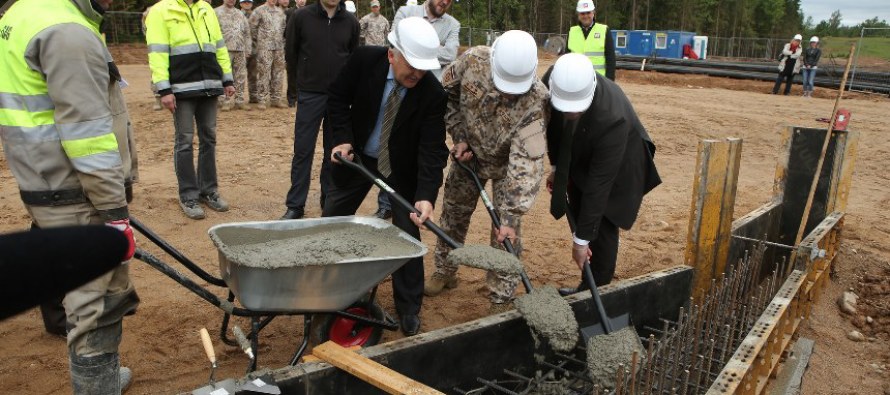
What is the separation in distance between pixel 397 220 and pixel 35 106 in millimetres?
1846

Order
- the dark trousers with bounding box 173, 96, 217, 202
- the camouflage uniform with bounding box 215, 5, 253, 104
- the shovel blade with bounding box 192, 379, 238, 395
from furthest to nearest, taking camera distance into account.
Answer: the camouflage uniform with bounding box 215, 5, 253, 104
the dark trousers with bounding box 173, 96, 217, 202
the shovel blade with bounding box 192, 379, 238, 395

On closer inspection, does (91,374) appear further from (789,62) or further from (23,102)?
(789,62)

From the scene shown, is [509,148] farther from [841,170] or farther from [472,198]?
[841,170]

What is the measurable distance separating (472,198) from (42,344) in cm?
254

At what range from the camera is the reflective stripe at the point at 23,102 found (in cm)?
256

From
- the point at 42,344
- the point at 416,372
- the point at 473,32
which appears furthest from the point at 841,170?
the point at 473,32

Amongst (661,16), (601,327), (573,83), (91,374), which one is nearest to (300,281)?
(91,374)

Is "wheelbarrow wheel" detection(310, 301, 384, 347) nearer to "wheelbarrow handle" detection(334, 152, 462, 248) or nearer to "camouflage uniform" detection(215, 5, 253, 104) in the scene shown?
"wheelbarrow handle" detection(334, 152, 462, 248)

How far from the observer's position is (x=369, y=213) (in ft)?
20.2

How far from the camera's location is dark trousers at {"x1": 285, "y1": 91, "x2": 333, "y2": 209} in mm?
5473

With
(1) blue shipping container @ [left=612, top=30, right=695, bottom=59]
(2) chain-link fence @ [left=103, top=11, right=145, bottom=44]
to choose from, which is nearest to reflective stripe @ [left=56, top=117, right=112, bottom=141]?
(2) chain-link fence @ [left=103, top=11, right=145, bottom=44]

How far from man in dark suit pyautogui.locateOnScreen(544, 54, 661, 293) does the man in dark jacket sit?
2.29 m

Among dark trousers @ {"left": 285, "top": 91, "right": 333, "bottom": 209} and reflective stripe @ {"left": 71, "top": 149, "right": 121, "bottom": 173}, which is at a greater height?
reflective stripe @ {"left": 71, "top": 149, "right": 121, "bottom": 173}

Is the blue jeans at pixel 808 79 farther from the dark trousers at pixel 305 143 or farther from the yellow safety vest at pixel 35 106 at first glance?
the yellow safety vest at pixel 35 106
